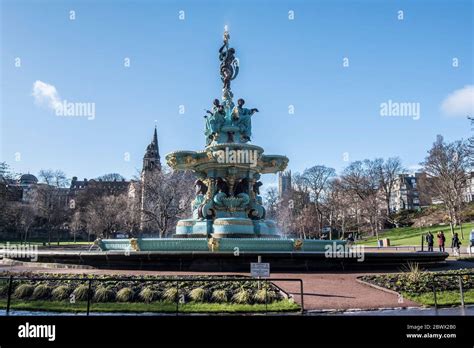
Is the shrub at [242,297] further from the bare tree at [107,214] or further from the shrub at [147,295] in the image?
the bare tree at [107,214]

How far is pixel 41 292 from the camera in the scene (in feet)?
34.6

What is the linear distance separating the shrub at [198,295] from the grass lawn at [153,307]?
0.23 meters

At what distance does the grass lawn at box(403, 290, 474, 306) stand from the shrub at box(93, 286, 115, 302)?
7869 mm

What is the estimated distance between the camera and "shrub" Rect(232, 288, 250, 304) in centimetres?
986

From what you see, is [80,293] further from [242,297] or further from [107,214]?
[107,214]

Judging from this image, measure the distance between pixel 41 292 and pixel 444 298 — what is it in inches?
422

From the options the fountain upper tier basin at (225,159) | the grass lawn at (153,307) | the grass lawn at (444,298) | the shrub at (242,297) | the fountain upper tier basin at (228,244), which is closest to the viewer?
the grass lawn at (153,307)

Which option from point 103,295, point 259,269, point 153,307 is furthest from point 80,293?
point 259,269

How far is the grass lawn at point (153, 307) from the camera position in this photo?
29.5ft

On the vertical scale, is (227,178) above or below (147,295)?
above

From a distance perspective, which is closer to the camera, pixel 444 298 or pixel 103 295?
pixel 103 295

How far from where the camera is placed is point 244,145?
74.0 ft

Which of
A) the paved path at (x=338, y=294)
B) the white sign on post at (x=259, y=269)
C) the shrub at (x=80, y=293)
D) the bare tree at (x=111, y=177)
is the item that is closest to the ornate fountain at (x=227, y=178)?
the paved path at (x=338, y=294)
